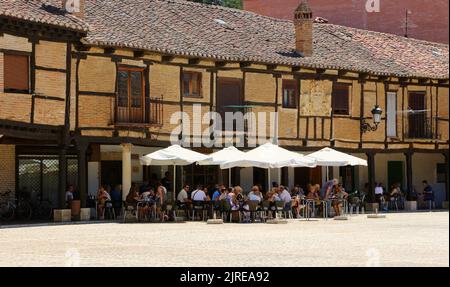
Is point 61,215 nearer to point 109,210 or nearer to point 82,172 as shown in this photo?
point 82,172

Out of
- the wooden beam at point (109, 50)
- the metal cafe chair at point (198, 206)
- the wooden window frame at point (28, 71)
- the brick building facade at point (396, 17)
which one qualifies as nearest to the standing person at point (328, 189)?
the metal cafe chair at point (198, 206)

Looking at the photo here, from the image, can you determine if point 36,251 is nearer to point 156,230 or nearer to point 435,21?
point 156,230

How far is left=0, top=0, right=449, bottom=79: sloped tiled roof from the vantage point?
36.4m

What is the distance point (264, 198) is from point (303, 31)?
33.2ft

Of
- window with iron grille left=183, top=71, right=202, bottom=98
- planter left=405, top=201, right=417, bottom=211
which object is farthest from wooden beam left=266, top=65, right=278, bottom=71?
planter left=405, top=201, right=417, bottom=211

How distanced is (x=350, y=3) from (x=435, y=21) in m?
4.56

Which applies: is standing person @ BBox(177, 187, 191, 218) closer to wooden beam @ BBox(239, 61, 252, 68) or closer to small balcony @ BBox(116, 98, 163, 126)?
small balcony @ BBox(116, 98, 163, 126)

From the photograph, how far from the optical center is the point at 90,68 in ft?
113

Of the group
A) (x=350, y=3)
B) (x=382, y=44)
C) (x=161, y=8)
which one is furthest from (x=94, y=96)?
(x=350, y=3)

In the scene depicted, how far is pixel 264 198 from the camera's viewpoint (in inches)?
1357

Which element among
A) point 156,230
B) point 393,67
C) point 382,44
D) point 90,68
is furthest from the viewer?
point 382,44

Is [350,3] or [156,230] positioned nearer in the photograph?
[156,230]

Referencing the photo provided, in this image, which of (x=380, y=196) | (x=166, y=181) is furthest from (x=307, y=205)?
(x=380, y=196)

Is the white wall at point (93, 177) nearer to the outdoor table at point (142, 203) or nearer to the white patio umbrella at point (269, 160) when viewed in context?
the outdoor table at point (142, 203)
